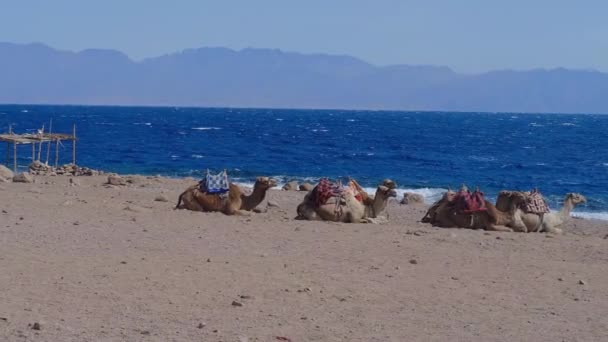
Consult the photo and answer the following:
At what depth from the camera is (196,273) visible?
1204cm

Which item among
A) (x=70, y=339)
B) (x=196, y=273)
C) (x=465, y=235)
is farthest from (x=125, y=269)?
(x=465, y=235)

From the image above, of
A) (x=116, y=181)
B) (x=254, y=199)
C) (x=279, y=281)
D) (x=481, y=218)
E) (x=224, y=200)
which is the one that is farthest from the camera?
(x=116, y=181)

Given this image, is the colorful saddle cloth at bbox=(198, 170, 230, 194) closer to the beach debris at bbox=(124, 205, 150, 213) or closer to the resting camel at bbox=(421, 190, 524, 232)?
the beach debris at bbox=(124, 205, 150, 213)

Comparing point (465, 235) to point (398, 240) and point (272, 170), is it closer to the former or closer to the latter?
point (398, 240)

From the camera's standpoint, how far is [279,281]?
464 inches

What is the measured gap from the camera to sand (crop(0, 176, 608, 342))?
31.9ft

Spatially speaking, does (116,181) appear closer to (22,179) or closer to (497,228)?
(22,179)

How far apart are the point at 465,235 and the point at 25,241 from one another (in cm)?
755

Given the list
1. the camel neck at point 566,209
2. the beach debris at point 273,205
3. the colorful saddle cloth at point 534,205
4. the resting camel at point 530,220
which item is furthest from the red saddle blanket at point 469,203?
the beach debris at point 273,205

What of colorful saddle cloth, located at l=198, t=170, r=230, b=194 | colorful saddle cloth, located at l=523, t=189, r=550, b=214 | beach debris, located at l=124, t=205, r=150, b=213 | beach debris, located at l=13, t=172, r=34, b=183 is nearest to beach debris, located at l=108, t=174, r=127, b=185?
beach debris, located at l=13, t=172, r=34, b=183

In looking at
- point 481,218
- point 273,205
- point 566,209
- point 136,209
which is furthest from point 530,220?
point 136,209

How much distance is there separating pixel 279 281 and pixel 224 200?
26.9 feet

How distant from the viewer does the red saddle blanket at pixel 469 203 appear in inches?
757

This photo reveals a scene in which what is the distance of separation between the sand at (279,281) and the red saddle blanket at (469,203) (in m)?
1.24
